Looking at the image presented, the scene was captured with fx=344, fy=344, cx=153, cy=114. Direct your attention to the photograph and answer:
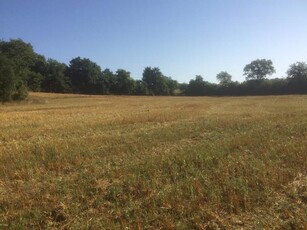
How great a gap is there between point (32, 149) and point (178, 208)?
302 inches

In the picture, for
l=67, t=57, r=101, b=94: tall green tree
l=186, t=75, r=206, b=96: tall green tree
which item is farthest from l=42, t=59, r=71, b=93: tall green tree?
l=186, t=75, r=206, b=96: tall green tree

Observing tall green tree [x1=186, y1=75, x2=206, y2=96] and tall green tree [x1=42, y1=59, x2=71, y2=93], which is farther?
tall green tree [x1=186, y1=75, x2=206, y2=96]

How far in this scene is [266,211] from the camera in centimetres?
639

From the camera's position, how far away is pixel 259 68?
4914 inches

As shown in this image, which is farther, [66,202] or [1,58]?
[1,58]

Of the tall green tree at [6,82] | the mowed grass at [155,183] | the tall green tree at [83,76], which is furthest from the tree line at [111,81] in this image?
the mowed grass at [155,183]

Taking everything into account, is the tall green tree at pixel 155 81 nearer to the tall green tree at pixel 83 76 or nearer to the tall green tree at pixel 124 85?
the tall green tree at pixel 124 85

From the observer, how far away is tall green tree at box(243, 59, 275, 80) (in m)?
Result: 124

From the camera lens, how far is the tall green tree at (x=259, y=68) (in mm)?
123750

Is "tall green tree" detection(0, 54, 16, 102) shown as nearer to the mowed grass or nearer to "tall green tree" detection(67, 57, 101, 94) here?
the mowed grass

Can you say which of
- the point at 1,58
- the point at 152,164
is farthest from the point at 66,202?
the point at 1,58

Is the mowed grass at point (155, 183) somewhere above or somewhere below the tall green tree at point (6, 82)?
below

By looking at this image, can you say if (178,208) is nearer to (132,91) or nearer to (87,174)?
(87,174)

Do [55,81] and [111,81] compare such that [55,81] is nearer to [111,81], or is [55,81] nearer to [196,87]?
[111,81]
